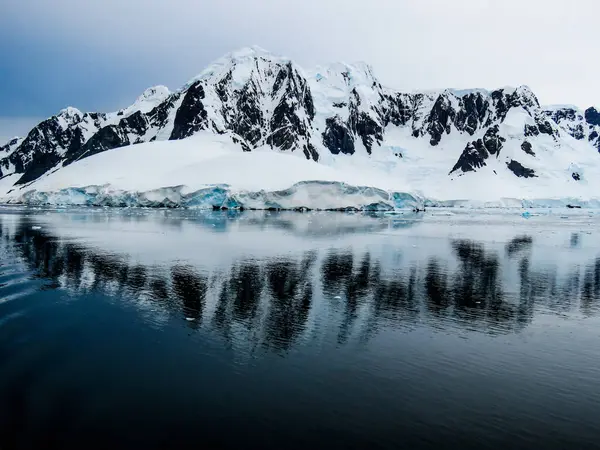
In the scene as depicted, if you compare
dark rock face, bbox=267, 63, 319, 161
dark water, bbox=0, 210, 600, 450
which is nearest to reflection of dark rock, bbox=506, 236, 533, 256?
dark water, bbox=0, 210, 600, 450

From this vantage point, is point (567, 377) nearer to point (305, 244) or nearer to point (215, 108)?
point (305, 244)

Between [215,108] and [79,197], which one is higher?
[215,108]

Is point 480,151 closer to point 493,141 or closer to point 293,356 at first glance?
point 493,141

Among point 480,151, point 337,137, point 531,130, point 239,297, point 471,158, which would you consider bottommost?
point 239,297

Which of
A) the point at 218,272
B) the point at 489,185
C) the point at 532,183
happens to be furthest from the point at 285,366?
the point at 532,183

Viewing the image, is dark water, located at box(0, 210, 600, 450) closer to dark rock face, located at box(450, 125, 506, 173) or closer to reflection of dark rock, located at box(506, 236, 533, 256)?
reflection of dark rock, located at box(506, 236, 533, 256)

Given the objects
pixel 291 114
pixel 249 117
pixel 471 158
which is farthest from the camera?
pixel 291 114

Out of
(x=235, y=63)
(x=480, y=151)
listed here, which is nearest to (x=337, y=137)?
(x=235, y=63)
